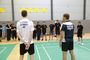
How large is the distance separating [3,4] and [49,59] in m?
21.9

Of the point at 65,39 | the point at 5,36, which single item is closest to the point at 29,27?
the point at 65,39

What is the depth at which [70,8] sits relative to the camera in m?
34.1

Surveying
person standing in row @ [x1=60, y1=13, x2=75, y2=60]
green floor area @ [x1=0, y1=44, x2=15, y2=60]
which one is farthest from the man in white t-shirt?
green floor area @ [x1=0, y1=44, x2=15, y2=60]

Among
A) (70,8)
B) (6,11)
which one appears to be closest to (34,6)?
(6,11)

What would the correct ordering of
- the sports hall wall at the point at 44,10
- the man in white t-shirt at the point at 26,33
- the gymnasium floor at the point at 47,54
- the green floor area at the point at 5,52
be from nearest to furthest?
the man in white t-shirt at the point at 26,33
the gymnasium floor at the point at 47,54
the green floor area at the point at 5,52
the sports hall wall at the point at 44,10

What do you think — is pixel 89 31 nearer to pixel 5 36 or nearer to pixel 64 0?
pixel 64 0

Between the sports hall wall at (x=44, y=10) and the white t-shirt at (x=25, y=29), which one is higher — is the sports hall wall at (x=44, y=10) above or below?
above

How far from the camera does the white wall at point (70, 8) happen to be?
3375 cm

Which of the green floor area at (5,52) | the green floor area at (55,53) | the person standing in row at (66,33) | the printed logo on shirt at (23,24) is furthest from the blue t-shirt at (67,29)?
the green floor area at (5,52)

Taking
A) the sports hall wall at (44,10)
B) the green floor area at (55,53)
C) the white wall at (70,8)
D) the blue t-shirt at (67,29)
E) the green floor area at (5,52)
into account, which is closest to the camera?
the blue t-shirt at (67,29)

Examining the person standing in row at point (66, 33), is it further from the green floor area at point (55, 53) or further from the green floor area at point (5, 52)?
the green floor area at point (5, 52)

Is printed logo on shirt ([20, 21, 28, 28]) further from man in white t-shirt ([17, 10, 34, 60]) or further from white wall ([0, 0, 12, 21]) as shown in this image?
white wall ([0, 0, 12, 21])

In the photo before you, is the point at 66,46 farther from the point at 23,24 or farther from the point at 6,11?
the point at 6,11

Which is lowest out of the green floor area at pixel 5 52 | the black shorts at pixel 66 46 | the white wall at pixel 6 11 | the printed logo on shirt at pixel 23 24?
the green floor area at pixel 5 52
